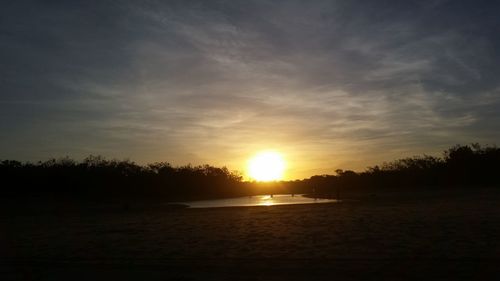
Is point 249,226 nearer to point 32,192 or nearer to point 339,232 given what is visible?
point 339,232

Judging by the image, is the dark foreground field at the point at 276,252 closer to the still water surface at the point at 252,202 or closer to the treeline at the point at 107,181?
the still water surface at the point at 252,202

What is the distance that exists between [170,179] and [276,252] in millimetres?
59769

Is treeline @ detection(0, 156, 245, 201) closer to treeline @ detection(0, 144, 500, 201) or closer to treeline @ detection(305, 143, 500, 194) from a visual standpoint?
treeline @ detection(0, 144, 500, 201)

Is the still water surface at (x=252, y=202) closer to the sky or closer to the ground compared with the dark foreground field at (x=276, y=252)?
closer to the sky

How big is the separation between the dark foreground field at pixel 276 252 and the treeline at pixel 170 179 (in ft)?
111

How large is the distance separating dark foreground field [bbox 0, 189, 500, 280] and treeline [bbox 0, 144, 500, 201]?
3387 centimetres

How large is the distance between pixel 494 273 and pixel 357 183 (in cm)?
7181

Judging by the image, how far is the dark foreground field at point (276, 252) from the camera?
1016cm

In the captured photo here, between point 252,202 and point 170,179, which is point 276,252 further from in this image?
point 170,179

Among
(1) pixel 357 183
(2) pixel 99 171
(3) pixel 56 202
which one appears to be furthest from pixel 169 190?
(1) pixel 357 183

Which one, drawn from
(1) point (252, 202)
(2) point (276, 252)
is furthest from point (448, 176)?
(2) point (276, 252)

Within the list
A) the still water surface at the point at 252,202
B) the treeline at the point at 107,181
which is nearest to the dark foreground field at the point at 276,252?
the still water surface at the point at 252,202

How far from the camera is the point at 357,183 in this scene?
79.7 metres

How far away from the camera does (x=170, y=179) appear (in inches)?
2805
